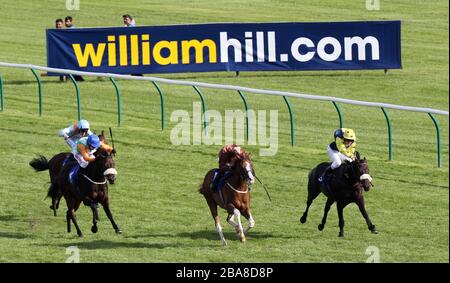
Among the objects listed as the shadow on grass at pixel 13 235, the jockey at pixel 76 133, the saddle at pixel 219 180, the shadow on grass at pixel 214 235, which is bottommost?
the shadow on grass at pixel 214 235

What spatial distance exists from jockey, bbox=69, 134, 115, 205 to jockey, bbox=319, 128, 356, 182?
3.23 meters

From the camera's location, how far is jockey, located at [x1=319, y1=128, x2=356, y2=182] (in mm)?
18578

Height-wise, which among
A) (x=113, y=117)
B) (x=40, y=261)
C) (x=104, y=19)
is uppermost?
(x=104, y=19)

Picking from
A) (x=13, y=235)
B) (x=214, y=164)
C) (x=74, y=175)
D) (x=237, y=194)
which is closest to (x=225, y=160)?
(x=237, y=194)

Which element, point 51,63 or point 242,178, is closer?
point 242,178

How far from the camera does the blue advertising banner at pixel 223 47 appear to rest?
30188 mm

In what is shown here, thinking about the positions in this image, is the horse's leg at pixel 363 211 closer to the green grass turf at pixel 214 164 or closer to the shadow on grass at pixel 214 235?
the green grass turf at pixel 214 164

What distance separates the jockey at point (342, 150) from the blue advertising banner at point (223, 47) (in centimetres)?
1221

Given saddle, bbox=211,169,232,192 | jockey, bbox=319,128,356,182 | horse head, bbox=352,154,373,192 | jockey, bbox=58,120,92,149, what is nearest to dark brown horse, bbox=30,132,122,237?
jockey, bbox=58,120,92,149

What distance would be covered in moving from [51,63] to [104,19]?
31.5 ft

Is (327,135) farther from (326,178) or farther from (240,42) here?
(326,178)

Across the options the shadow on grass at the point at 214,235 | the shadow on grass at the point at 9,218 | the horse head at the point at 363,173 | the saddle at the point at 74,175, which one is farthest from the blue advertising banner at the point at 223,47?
the horse head at the point at 363,173

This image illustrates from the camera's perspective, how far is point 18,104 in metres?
27.9
